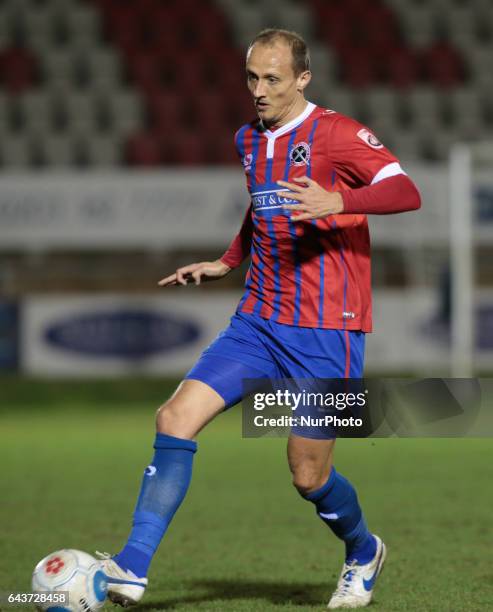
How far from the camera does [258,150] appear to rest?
385cm

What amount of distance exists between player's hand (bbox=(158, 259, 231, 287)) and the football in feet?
3.56

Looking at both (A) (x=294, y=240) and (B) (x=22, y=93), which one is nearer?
(A) (x=294, y=240)

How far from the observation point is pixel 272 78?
12.2ft

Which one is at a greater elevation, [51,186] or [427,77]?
[427,77]

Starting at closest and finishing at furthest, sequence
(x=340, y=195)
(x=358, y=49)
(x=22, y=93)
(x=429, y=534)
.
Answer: (x=340, y=195)
(x=429, y=534)
(x=22, y=93)
(x=358, y=49)

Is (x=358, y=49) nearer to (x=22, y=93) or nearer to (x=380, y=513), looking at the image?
(x=22, y=93)

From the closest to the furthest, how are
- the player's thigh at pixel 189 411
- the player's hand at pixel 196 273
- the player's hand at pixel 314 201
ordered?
the player's hand at pixel 314 201
the player's thigh at pixel 189 411
the player's hand at pixel 196 273

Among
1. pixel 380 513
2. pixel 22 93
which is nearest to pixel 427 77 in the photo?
pixel 22 93

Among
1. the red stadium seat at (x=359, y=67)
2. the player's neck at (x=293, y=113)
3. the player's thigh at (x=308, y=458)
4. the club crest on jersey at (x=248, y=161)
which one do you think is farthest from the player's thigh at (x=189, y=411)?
the red stadium seat at (x=359, y=67)

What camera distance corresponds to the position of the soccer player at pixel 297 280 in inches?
143

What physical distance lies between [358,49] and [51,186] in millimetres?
5331

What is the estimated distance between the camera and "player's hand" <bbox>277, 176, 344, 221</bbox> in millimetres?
3375

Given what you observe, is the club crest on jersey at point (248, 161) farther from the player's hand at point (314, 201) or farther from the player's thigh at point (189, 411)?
the player's thigh at point (189, 411)
